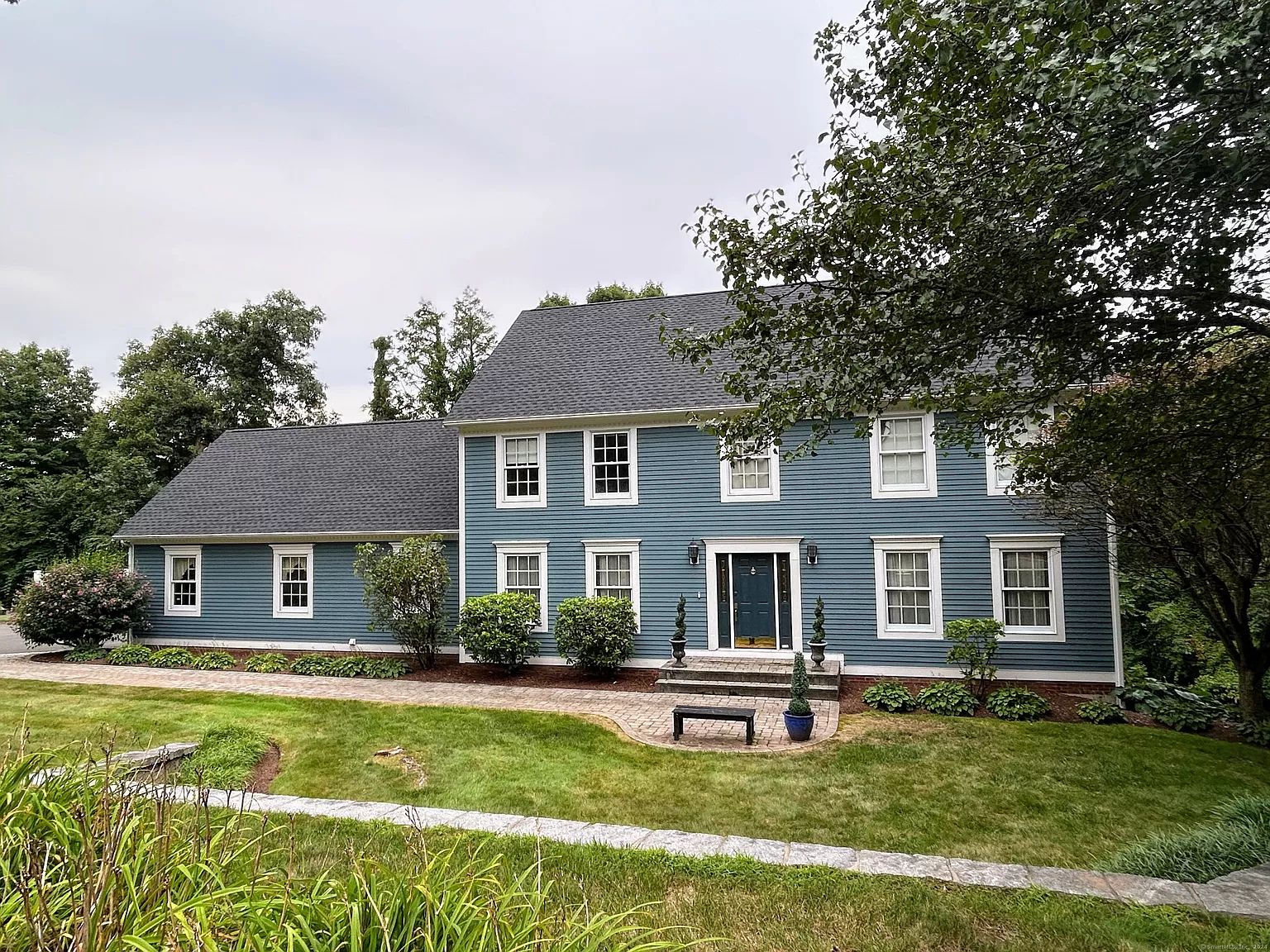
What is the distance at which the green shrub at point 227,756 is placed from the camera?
24.8 ft

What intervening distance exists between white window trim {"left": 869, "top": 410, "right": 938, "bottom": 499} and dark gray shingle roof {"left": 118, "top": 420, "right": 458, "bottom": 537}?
958 cm

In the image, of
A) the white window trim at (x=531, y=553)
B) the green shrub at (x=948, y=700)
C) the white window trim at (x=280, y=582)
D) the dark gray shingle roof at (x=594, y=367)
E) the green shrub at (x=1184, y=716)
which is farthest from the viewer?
the white window trim at (x=280, y=582)

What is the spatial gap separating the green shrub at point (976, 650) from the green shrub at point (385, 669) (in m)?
11.0

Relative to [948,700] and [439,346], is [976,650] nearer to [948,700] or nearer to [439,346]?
[948,700]

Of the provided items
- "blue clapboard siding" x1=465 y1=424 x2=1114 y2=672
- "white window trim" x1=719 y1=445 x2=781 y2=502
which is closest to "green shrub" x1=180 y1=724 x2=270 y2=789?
"blue clapboard siding" x1=465 y1=424 x2=1114 y2=672

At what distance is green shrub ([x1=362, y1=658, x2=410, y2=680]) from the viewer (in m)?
14.5

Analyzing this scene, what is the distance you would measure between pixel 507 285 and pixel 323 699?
26.3m

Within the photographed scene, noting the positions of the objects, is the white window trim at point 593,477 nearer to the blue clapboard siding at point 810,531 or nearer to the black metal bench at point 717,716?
→ the blue clapboard siding at point 810,531

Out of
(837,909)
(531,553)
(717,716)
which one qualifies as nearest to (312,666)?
(531,553)

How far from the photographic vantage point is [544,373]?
54.4 ft

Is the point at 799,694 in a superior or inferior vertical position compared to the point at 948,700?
superior

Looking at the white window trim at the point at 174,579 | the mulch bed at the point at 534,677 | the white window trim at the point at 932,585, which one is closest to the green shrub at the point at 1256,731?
the white window trim at the point at 932,585

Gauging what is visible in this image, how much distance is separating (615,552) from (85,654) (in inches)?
529

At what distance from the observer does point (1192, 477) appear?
779 centimetres
